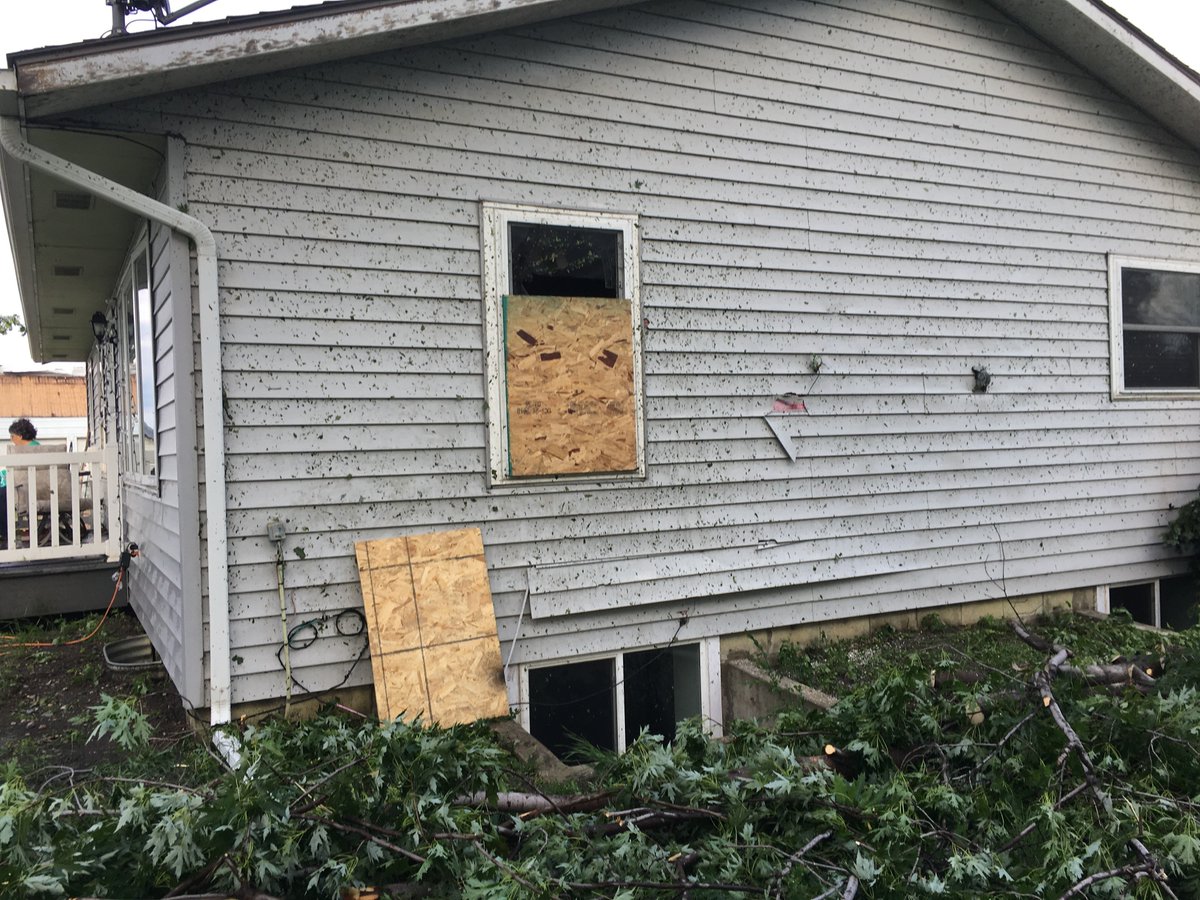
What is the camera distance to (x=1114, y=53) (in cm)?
695

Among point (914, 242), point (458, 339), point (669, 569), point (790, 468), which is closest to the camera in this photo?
point (458, 339)

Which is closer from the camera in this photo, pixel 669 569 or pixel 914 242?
pixel 669 569

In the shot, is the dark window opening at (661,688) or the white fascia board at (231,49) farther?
the dark window opening at (661,688)

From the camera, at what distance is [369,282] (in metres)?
4.77

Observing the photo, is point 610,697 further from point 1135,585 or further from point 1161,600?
point 1161,600

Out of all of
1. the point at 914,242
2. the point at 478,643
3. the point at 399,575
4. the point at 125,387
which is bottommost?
the point at 478,643

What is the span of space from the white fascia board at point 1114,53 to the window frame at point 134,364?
6.74 meters

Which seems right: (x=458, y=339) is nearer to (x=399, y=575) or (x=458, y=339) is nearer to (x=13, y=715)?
(x=399, y=575)

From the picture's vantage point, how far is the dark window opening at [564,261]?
5211 mm

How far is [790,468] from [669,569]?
1.20 m

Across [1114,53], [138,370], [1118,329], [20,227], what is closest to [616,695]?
[138,370]

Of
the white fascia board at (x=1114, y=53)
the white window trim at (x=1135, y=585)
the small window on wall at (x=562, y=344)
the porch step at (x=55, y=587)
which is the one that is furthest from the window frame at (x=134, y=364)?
the white window trim at (x=1135, y=585)

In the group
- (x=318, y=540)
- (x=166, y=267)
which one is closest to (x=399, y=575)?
(x=318, y=540)

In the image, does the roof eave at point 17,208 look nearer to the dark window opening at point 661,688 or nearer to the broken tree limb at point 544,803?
the broken tree limb at point 544,803
